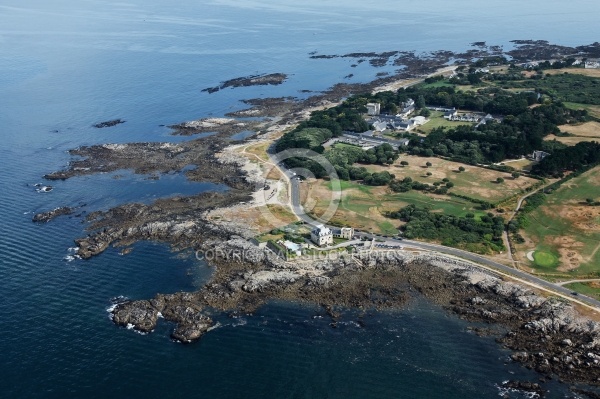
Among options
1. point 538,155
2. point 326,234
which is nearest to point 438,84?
point 538,155

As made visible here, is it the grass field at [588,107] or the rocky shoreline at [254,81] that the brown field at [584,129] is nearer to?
the grass field at [588,107]

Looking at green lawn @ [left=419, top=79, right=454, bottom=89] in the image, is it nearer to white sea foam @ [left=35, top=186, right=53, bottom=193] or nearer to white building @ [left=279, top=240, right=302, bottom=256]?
white building @ [left=279, top=240, right=302, bottom=256]

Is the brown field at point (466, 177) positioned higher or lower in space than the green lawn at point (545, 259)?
higher

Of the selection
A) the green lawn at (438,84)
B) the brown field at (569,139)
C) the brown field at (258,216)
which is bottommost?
the brown field at (258,216)

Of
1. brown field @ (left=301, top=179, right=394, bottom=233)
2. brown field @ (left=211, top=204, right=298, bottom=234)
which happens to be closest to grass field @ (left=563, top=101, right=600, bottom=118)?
brown field @ (left=301, top=179, right=394, bottom=233)

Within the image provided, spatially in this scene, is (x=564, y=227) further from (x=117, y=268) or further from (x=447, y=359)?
(x=117, y=268)

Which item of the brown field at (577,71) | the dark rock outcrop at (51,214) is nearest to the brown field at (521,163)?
the brown field at (577,71)
